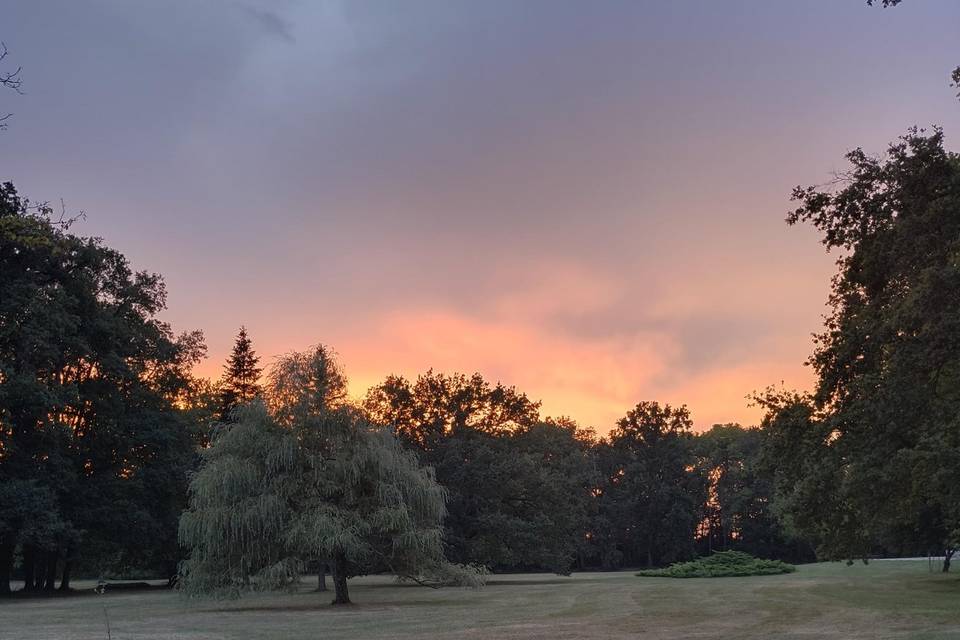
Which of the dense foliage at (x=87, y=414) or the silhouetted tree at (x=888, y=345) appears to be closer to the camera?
the silhouetted tree at (x=888, y=345)

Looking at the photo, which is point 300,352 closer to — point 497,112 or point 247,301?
point 247,301

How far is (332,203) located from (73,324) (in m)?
16.8

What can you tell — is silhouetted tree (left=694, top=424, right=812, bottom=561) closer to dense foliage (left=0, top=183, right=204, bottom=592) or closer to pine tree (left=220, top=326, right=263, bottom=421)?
pine tree (left=220, top=326, right=263, bottom=421)

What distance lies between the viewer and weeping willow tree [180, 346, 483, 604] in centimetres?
2844

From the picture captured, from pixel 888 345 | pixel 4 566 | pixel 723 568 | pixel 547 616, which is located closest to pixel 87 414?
pixel 4 566

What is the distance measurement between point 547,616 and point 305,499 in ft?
32.8

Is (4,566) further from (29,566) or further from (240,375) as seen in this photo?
(240,375)

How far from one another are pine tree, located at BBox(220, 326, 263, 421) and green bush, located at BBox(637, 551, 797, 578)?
3325 centimetres

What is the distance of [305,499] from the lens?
29359mm

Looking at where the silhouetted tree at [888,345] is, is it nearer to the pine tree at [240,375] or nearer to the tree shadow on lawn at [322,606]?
the tree shadow on lawn at [322,606]

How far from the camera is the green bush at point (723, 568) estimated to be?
5422 centimetres

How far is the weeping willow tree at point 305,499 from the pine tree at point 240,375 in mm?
33409

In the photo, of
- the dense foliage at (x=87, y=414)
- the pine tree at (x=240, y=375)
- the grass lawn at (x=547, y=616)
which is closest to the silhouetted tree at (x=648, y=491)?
the pine tree at (x=240, y=375)

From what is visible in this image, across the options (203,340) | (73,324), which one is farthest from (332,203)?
(203,340)
